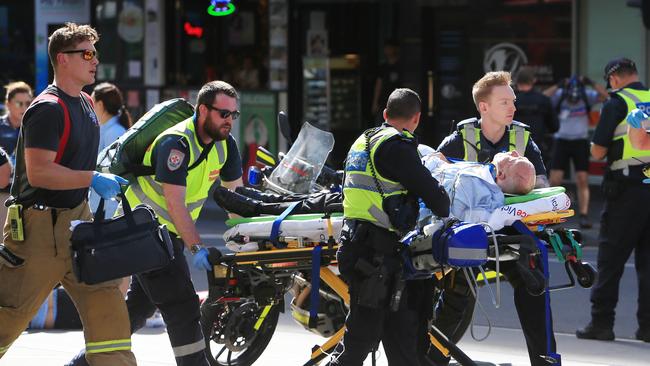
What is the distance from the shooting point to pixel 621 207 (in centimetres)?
870

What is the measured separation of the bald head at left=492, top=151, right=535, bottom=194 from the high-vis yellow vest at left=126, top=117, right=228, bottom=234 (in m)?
1.48

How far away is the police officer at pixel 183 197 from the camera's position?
6.41 metres

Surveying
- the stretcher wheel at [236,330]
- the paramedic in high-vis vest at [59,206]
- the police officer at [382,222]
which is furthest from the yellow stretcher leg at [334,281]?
the paramedic in high-vis vest at [59,206]

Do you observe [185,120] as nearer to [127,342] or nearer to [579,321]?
[127,342]

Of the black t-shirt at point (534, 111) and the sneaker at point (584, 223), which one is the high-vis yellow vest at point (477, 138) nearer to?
the black t-shirt at point (534, 111)

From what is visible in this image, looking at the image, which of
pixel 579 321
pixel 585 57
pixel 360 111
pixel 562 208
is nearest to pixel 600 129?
pixel 579 321

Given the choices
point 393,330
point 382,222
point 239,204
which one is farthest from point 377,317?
point 239,204

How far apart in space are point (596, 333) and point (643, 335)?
1.01 feet

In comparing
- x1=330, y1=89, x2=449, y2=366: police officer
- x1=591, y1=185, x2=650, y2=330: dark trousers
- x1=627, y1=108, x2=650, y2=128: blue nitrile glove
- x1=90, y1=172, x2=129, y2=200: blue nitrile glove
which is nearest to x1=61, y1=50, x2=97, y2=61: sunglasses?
x1=90, y1=172, x2=129, y2=200: blue nitrile glove

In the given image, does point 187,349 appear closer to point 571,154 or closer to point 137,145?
point 137,145

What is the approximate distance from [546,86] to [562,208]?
1049 cm

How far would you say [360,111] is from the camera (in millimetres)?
18562

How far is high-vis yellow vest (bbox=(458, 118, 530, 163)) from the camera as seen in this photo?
24.5 ft

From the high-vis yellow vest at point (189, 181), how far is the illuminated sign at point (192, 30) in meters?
11.8
